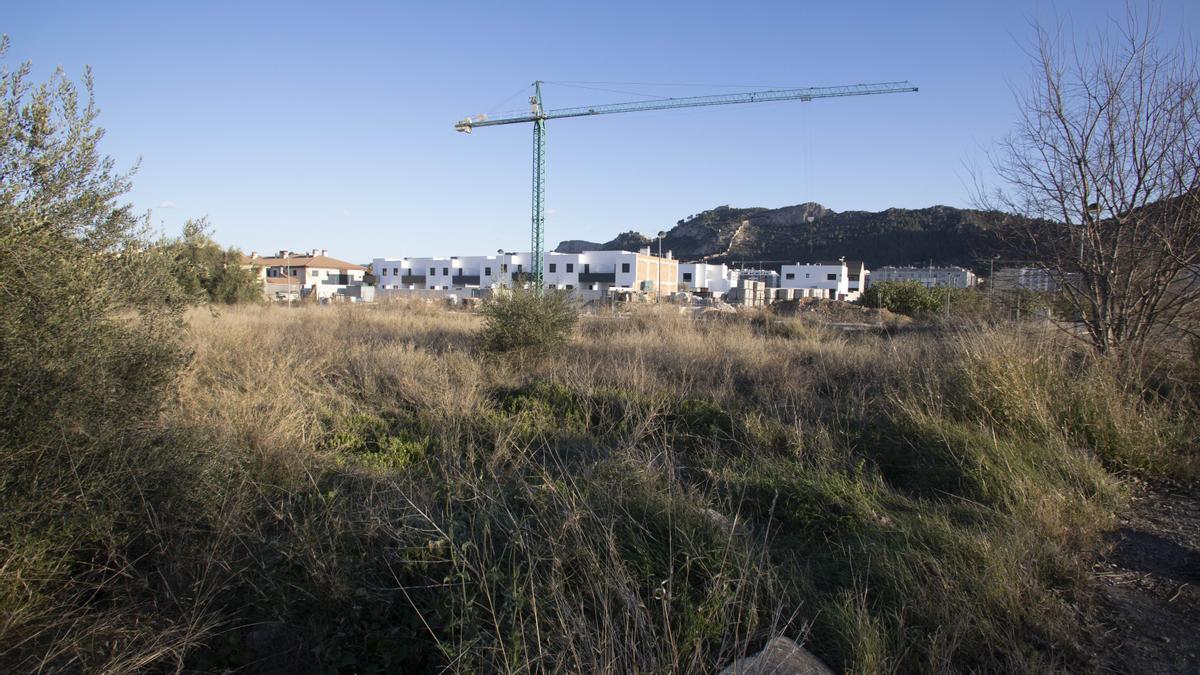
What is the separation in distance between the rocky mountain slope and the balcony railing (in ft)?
127

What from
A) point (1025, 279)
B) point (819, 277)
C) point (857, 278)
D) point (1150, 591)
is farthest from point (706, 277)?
Result: point (1150, 591)

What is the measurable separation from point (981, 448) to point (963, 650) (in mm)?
2617

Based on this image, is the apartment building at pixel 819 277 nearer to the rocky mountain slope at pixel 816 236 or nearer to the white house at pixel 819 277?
the white house at pixel 819 277

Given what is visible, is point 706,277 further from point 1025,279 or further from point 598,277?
point 1025,279

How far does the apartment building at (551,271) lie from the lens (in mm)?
72875

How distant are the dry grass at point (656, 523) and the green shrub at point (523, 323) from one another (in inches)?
131

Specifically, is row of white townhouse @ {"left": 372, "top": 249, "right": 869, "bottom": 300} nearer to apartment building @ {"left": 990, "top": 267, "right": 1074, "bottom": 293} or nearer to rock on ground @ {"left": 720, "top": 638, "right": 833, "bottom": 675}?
apartment building @ {"left": 990, "top": 267, "right": 1074, "bottom": 293}

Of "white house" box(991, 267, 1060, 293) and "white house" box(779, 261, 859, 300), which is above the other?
"white house" box(779, 261, 859, 300)

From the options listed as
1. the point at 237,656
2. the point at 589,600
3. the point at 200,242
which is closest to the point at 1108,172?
the point at 589,600

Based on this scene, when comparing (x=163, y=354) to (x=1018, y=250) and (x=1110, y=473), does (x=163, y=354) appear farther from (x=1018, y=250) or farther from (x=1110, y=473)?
(x=1018, y=250)

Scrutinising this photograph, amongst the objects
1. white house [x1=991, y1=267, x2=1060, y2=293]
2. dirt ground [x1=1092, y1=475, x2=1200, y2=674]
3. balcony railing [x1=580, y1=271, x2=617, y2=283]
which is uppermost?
balcony railing [x1=580, y1=271, x2=617, y2=283]

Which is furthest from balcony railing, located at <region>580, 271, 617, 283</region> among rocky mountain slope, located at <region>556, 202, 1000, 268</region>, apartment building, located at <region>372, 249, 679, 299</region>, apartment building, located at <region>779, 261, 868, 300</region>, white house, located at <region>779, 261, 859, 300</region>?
rocky mountain slope, located at <region>556, 202, 1000, 268</region>

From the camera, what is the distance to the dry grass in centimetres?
266

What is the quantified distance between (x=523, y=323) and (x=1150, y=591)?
9023 millimetres
